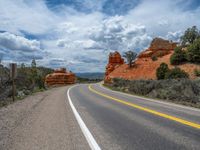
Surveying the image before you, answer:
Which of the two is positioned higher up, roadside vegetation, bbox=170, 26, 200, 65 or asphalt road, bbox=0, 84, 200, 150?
roadside vegetation, bbox=170, 26, 200, 65

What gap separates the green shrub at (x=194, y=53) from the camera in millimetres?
50216

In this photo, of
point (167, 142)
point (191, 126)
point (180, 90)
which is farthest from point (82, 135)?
point (180, 90)

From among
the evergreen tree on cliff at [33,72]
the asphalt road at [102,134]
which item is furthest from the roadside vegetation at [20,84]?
the asphalt road at [102,134]

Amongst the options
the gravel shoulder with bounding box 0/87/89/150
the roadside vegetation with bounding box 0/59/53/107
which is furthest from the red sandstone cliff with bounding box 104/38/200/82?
the gravel shoulder with bounding box 0/87/89/150

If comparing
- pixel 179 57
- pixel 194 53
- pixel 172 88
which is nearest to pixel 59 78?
pixel 179 57

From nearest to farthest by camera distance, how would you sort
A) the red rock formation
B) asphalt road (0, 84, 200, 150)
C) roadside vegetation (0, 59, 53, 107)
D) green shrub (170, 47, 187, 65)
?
asphalt road (0, 84, 200, 150), roadside vegetation (0, 59, 53, 107), green shrub (170, 47, 187, 65), the red rock formation

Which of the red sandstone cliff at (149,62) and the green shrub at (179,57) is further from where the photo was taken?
the red sandstone cliff at (149,62)

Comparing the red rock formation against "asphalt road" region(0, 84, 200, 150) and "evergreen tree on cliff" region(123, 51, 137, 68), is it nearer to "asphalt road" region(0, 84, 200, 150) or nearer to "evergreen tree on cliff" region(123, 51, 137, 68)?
"evergreen tree on cliff" region(123, 51, 137, 68)

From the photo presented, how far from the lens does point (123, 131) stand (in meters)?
7.47

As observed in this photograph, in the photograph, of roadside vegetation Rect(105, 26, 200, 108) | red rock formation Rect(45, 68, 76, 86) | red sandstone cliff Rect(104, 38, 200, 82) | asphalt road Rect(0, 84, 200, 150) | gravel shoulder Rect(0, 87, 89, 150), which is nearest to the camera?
asphalt road Rect(0, 84, 200, 150)

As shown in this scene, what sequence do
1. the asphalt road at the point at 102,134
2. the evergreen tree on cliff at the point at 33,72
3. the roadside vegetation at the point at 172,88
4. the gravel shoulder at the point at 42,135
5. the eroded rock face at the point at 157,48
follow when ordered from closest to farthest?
the asphalt road at the point at 102,134
the gravel shoulder at the point at 42,135
the roadside vegetation at the point at 172,88
the evergreen tree on cliff at the point at 33,72
the eroded rock face at the point at 157,48

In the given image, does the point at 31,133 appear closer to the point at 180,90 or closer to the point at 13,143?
the point at 13,143

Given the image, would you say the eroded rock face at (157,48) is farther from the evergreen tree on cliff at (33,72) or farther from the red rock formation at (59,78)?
the evergreen tree on cliff at (33,72)

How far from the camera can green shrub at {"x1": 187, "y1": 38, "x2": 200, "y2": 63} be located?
50.2m
